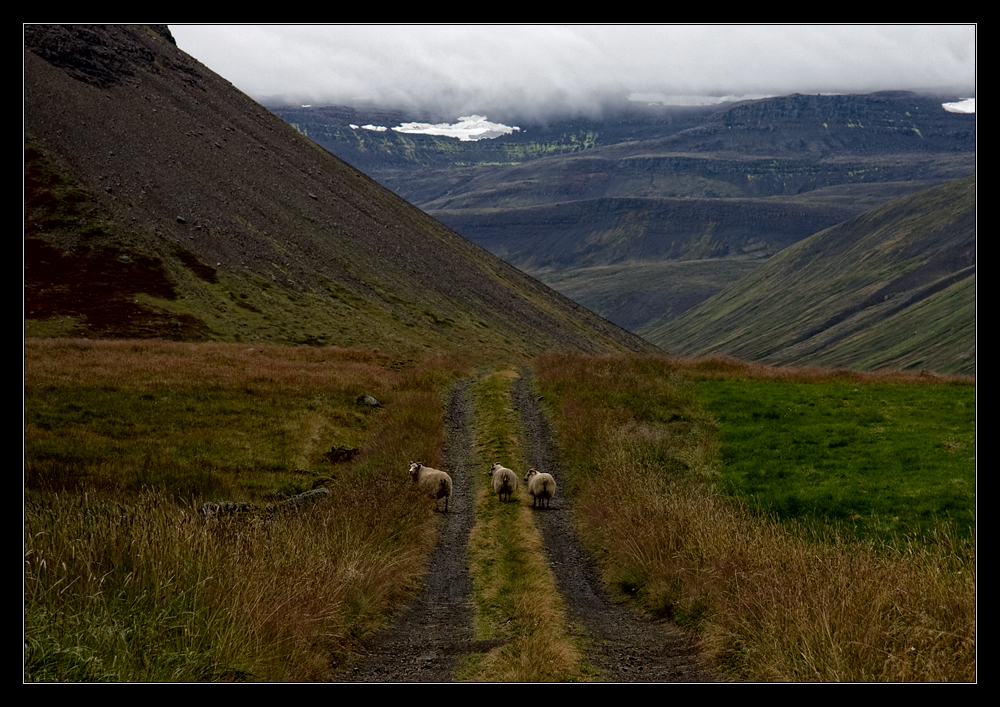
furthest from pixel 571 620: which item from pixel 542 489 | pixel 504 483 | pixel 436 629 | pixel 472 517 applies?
pixel 504 483

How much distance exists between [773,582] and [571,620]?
3.41 meters

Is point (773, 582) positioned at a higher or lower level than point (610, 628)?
higher

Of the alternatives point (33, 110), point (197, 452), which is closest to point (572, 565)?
point (197, 452)

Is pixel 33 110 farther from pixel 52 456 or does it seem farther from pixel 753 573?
pixel 753 573

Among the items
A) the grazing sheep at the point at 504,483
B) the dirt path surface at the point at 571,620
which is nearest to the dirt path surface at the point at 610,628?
the dirt path surface at the point at 571,620

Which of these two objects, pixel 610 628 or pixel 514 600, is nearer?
pixel 610 628

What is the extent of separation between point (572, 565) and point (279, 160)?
119 metres

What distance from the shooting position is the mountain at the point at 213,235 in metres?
73.1

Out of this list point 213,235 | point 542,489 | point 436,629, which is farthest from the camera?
point 213,235

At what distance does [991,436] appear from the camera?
8211mm

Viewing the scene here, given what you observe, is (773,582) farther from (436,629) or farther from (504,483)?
(504,483)

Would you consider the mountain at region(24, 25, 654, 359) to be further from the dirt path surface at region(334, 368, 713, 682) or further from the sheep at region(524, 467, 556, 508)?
the dirt path surface at region(334, 368, 713, 682)

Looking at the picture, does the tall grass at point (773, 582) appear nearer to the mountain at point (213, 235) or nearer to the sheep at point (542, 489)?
the sheep at point (542, 489)

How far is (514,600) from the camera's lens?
13.6 meters
